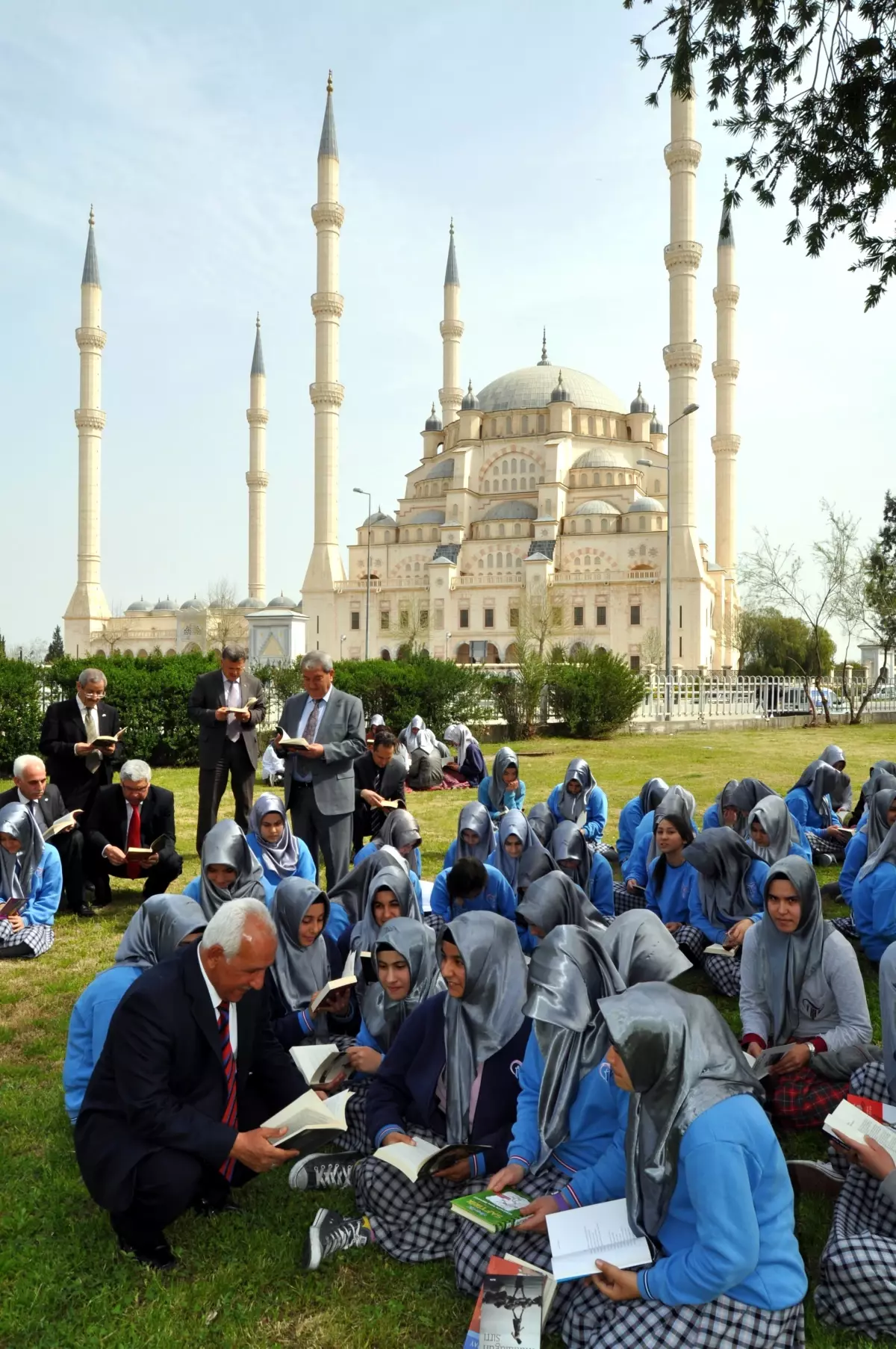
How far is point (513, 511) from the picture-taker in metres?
50.4

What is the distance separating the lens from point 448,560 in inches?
1898

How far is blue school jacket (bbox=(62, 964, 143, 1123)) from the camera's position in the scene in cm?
Result: 324

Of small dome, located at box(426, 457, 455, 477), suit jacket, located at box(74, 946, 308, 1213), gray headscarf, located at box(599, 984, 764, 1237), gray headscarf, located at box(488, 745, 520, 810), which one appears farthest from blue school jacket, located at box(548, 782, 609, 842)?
small dome, located at box(426, 457, 455, 477)

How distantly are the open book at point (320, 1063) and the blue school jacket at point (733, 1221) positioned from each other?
4.72 ft

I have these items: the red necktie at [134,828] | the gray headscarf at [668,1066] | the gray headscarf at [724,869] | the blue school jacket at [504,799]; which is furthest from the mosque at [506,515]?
the gray headscarf at [668,1066]

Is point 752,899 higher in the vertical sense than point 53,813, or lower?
lower

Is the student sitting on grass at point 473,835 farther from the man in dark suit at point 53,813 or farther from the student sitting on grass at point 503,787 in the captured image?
the man in dark suit at point 53,813

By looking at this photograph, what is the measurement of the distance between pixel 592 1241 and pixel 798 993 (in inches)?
64.3

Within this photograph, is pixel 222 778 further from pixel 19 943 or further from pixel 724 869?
pixel 724 869

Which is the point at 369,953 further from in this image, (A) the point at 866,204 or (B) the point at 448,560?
(B) the point at 448,560

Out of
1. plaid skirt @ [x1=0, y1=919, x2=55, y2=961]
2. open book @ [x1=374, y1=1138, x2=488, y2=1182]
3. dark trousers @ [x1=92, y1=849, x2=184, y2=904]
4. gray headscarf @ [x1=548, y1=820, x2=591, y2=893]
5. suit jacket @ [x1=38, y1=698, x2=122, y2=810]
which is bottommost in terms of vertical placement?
plaid skirt @ [x1=0, y1=919, x2=55, y2=961]

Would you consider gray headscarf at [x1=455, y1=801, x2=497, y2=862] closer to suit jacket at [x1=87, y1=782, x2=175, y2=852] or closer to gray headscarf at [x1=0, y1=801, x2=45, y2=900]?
suit jacket at [x1=87, y1=782, x2=175, y2=852]

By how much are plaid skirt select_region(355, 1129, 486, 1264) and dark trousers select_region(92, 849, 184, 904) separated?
3.60m

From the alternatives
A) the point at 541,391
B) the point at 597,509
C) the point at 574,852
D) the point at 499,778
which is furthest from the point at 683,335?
the point at 574,852
